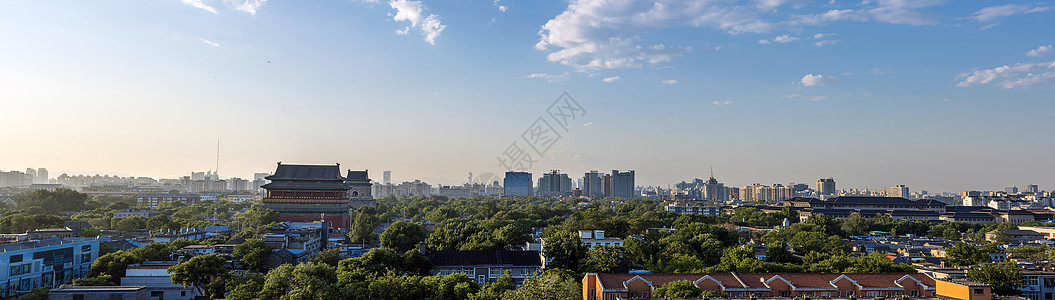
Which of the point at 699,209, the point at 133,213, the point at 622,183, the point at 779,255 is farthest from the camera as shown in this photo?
the point at 622,183

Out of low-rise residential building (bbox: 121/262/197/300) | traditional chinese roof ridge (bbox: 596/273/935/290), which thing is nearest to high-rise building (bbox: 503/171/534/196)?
low-rise residential building (bbox: 121/262/197/300)

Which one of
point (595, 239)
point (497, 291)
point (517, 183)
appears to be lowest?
point (497, 291)

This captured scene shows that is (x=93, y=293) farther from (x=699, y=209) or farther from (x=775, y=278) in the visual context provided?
(x=699, y=209)

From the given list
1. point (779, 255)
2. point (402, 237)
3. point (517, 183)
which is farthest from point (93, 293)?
point (517, 183)

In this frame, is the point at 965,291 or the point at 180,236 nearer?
the point at 965,291

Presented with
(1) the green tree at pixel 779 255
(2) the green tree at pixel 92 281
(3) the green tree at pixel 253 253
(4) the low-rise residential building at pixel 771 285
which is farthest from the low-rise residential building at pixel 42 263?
(1) the green tree at pixel 779 255

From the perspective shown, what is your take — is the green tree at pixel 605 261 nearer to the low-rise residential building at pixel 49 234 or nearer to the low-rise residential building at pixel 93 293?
the low-rise residential building at pixel 93 293
